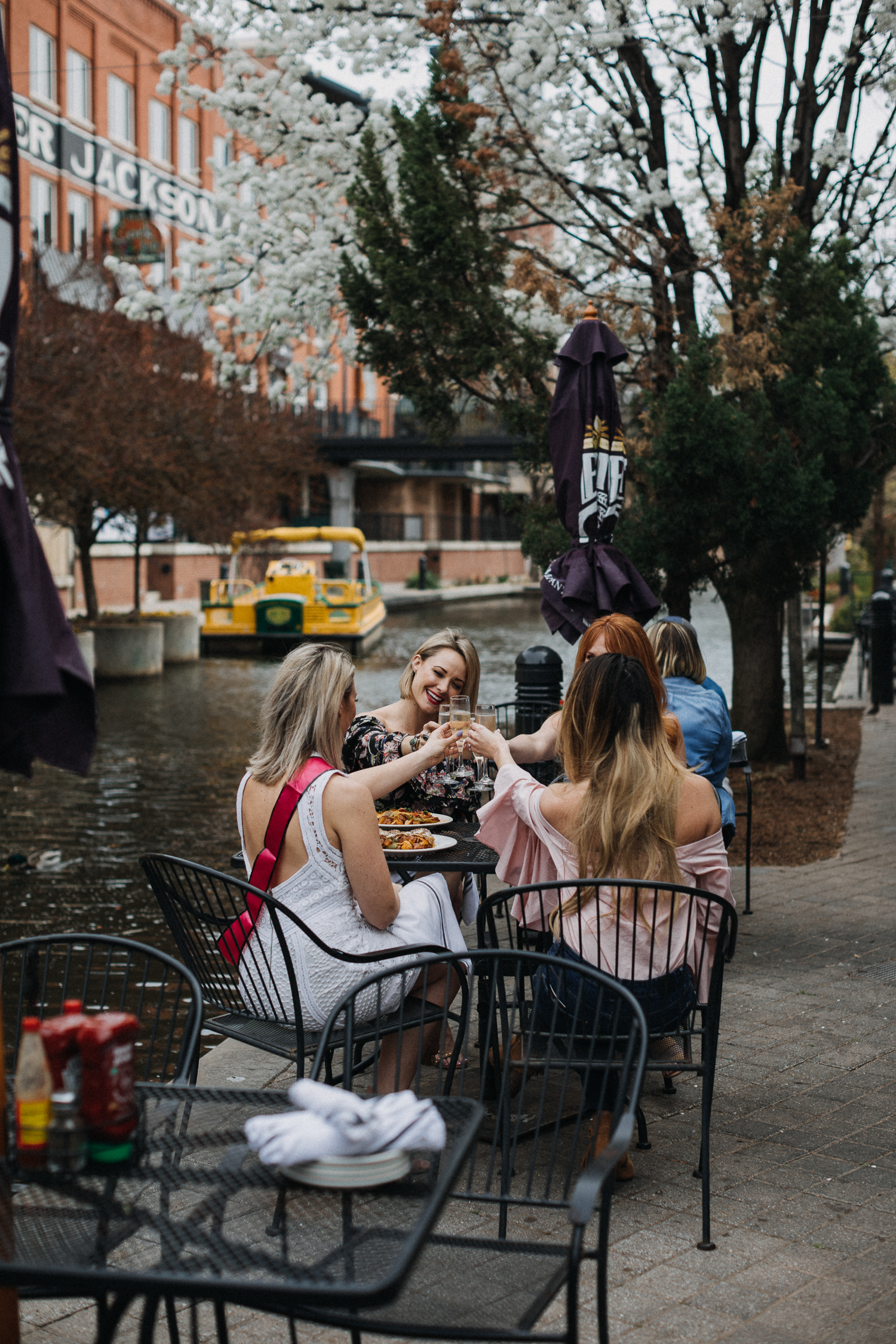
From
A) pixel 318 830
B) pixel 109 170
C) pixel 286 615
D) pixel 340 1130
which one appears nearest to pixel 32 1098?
pixel 340 1130

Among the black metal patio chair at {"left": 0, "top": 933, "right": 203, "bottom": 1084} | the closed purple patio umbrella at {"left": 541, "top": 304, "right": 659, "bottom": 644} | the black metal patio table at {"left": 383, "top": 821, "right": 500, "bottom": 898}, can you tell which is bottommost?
the black metal patio chair at {"left": 0, "top": 933, "right": 203, "bottom": 1084}

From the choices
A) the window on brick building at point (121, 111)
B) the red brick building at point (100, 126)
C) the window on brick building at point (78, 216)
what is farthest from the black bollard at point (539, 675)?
the window on brick building at point (121, 111)

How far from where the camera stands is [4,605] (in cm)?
239

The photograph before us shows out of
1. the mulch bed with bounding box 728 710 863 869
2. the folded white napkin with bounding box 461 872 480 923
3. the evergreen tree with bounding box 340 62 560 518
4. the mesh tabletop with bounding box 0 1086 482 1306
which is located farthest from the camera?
the evergreen tree with bounding box 340 62 560 518

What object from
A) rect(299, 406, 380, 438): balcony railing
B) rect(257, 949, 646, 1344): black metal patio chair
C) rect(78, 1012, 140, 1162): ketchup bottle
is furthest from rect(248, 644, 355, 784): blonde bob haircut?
rect(299, 406, 380, 438): balcony railing

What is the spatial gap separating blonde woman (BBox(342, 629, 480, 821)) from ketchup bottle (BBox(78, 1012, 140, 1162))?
112 inches

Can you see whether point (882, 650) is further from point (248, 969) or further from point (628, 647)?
point (248, 969)

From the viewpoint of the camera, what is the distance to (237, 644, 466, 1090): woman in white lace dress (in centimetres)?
395

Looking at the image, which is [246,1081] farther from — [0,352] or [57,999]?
[0,352]

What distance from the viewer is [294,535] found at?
3203 cm

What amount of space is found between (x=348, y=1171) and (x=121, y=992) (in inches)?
146

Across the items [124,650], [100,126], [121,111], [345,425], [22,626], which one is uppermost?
[121,111]

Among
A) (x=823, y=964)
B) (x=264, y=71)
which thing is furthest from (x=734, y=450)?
(x=264, y=71)

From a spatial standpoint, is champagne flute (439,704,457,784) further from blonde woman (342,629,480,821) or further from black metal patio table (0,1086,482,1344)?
black metal patio table (0,1086,482,1344)
